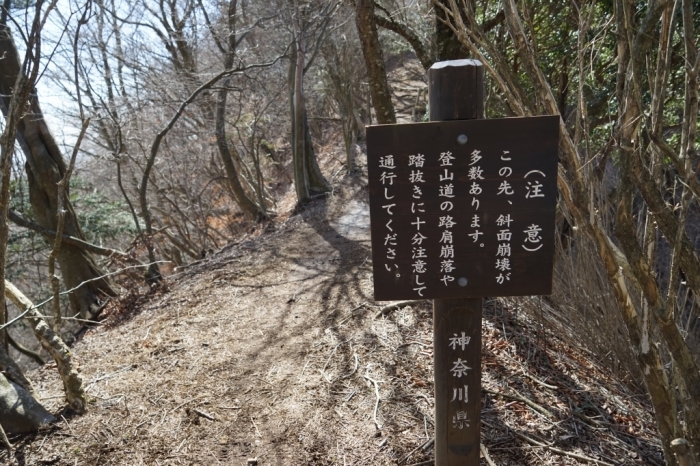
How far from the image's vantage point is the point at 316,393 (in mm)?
3359

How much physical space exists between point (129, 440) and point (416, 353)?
6.77 ft

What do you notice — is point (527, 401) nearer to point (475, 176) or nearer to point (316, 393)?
point (316, 393)

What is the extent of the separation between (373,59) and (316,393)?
3207 mm

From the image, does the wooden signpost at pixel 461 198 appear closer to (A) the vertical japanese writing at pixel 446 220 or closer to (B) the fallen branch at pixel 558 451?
(A) the vertical japanese writing at pixel 446 220

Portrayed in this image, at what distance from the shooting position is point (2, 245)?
9.95ft

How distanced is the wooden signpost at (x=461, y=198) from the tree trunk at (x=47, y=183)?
192 inches

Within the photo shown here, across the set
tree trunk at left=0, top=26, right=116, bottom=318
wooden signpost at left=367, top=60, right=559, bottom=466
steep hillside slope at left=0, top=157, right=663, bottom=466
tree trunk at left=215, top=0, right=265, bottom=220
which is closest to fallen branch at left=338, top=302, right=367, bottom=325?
steep hillside slope at left=0, top=157, right=663, bottom=466

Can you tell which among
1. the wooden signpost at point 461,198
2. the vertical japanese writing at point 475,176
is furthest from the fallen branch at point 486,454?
the vertical japanese writing at point 475,176

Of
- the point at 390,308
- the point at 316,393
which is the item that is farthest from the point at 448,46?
the point at 316,393

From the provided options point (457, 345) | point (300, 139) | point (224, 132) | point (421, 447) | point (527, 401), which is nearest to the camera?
point (457, 345)

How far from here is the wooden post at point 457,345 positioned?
1.99 metres

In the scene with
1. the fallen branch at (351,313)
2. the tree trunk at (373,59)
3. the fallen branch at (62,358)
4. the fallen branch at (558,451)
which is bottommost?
the fallen branch at (558,451)

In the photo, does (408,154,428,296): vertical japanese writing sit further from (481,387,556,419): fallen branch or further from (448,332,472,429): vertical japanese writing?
(481,387,556,419): fallen branch

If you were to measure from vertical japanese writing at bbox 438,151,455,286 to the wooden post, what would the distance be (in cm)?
18
